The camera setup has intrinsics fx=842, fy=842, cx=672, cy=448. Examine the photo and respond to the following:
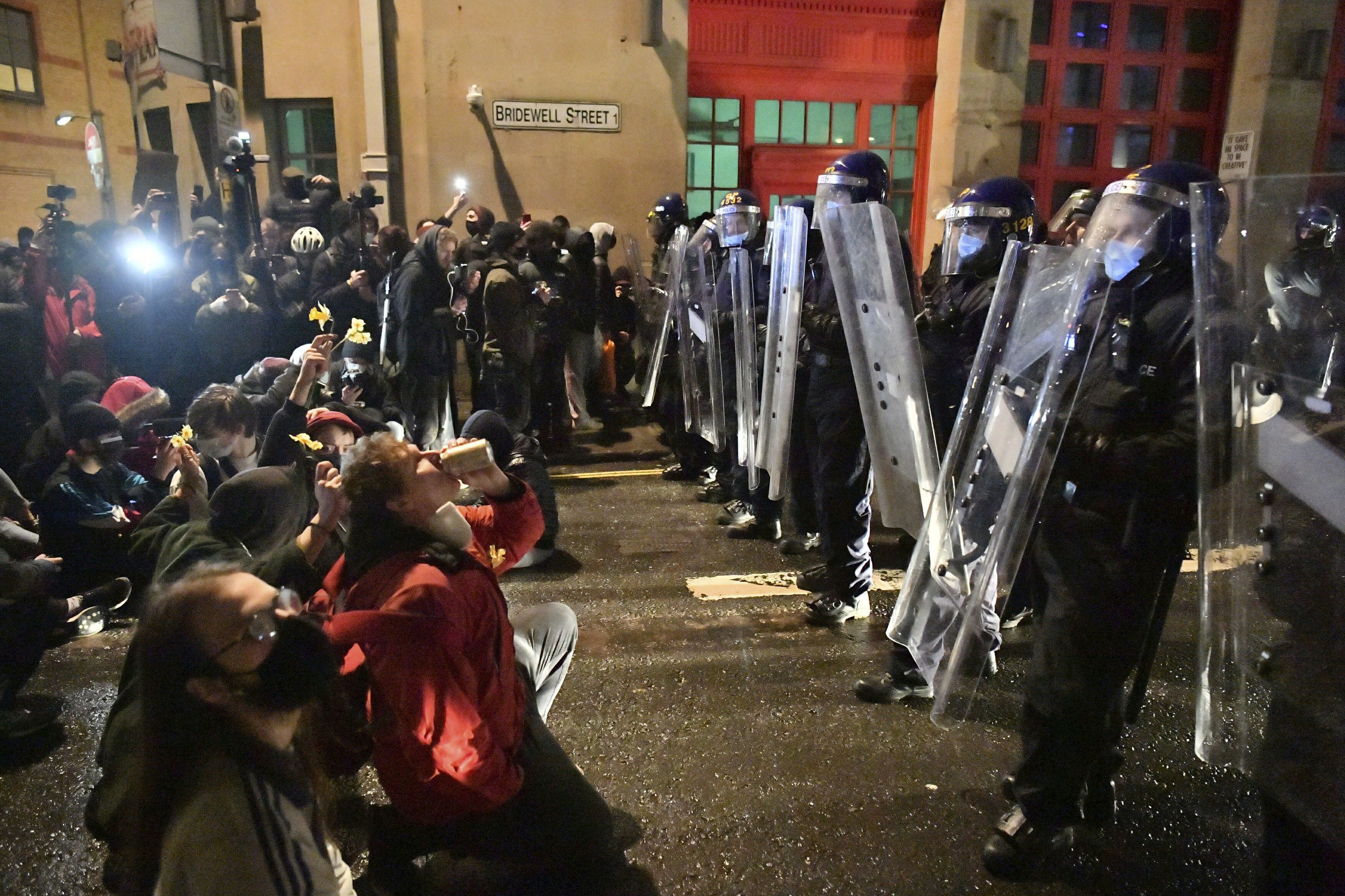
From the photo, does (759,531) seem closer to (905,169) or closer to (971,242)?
(971,242)

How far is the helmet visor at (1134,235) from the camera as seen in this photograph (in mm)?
2266

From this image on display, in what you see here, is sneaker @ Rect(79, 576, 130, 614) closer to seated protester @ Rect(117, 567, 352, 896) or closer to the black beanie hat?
the black beanie hat

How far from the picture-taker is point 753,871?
2.55 metres

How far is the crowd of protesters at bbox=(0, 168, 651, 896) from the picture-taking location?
1.51 m

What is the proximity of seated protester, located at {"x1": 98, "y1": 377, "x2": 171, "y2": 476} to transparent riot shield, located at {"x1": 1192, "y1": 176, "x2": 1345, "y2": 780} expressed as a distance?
4878 millimetres

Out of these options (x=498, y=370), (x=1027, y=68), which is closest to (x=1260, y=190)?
(x=498, y=370)

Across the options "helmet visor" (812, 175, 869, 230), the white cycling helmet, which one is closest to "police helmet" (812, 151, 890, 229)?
"helmet visor" (812, 175, 869, 230)

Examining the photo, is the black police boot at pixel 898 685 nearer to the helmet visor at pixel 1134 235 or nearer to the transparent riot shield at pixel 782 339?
the transparent riot shield at pixel 782 339

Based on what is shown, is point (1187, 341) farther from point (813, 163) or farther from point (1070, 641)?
point (813, 163)

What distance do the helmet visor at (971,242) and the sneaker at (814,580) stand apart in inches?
70.6

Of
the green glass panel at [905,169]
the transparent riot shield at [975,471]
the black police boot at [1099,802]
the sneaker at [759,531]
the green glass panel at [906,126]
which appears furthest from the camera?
the green glass panel at [905,169]

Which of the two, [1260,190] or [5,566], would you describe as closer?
[1260,190]

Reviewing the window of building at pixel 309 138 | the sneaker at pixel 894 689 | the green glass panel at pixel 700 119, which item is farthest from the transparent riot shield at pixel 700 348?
the window of building at pixel 309 138

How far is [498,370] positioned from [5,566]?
13.0 feet
